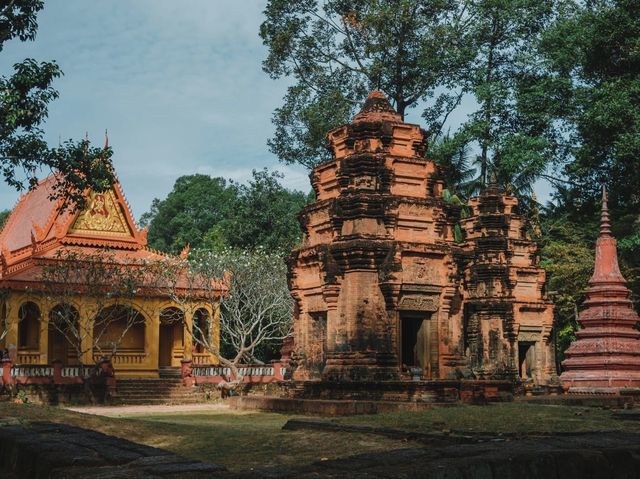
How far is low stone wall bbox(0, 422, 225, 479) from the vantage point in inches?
185

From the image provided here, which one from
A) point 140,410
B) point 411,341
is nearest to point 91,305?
point 140,410

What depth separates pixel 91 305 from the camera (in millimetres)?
33562

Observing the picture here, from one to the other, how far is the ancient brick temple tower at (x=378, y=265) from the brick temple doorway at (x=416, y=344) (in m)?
0.03

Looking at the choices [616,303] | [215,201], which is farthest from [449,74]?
[215,201]

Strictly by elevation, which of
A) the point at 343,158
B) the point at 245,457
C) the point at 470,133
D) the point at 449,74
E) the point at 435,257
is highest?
the point at 449,74

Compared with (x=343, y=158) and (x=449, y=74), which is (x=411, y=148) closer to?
(x=343, y=158)

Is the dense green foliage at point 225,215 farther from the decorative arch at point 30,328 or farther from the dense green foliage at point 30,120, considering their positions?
the dense green foliage at point 30,120

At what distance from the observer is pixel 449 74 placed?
3656cm

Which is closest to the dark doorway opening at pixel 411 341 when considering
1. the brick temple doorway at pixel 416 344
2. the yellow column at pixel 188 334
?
the brick temple doorway at pixel 416 344

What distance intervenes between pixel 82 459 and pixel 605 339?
18083 mm

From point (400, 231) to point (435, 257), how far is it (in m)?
0.97

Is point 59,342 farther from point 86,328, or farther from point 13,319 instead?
point 86,328

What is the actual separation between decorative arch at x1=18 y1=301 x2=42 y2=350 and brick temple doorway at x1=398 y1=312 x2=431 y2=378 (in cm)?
2041

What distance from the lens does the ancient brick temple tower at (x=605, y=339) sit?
20.5 meters
